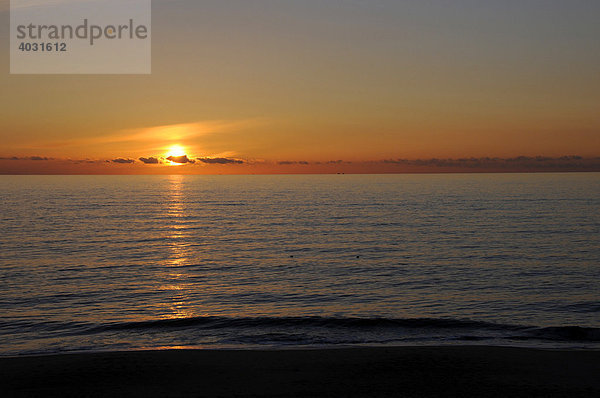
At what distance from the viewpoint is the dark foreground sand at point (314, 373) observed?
1700 cm

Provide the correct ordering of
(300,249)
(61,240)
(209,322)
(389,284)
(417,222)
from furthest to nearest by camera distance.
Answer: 1. (417,222)
2. (61,240)
3. (300,249)
4. (389,284)
5. (209,322)

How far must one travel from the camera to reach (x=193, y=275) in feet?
141

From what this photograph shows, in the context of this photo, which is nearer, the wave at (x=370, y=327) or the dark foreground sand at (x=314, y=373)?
the dark foreground sand at (x=314, y=373)

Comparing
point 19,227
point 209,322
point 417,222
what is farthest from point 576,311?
point 19,227

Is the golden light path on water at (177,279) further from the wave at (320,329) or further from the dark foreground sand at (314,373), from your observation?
the dark foreground sand at (314,373)

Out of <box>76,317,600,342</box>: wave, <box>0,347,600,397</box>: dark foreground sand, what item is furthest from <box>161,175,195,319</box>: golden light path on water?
<box>0,347,600,397</box>: dark foreground sand

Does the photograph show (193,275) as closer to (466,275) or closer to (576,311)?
(466,275)

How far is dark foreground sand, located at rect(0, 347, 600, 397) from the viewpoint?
17.0m

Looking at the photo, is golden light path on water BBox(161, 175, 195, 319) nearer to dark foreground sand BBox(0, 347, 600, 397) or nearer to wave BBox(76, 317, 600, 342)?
wave BBox(76, 317, 600, 342)

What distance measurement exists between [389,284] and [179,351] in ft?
67.5

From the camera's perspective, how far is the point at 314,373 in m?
18.8

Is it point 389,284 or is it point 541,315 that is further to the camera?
point 389,284

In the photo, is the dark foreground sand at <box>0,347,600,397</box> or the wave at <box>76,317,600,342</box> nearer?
the dark foreground sand at <box>0,347,600,397</box>

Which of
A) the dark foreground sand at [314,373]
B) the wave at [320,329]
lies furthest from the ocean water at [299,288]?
the dark foreground sand at [314,373]
